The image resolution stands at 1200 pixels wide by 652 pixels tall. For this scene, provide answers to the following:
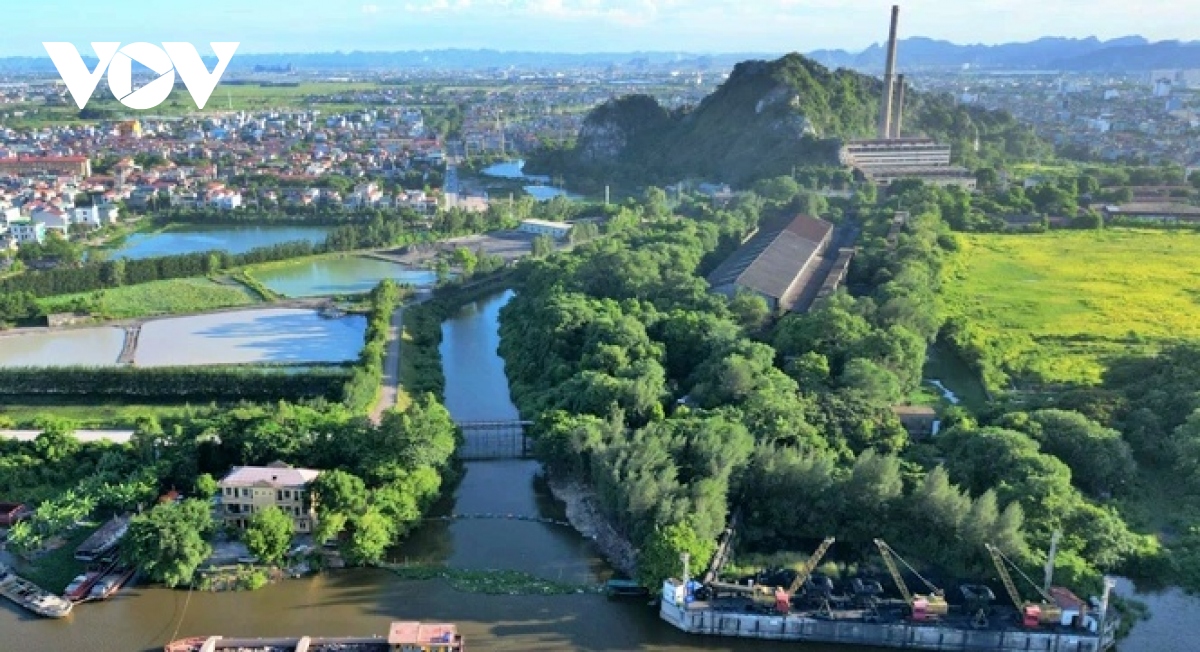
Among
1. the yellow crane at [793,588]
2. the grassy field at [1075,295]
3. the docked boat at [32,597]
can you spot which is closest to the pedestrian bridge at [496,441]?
the yellow crane at [793,588]

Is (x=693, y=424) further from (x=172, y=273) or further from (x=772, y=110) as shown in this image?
(x=772, y=110)

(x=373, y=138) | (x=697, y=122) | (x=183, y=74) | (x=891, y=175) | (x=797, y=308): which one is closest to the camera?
(x=183, y=74)

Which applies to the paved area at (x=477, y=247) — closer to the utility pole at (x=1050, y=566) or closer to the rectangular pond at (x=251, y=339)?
the rectangular pond at (x=251, y=339)

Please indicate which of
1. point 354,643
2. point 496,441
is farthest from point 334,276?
point 354,643

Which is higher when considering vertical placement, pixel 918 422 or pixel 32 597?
pixel 918 422

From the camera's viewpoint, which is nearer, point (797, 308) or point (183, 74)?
point (183, 74)

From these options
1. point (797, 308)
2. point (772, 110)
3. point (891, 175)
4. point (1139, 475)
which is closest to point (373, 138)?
point (772, 110)

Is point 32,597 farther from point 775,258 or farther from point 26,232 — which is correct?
point 26,232
